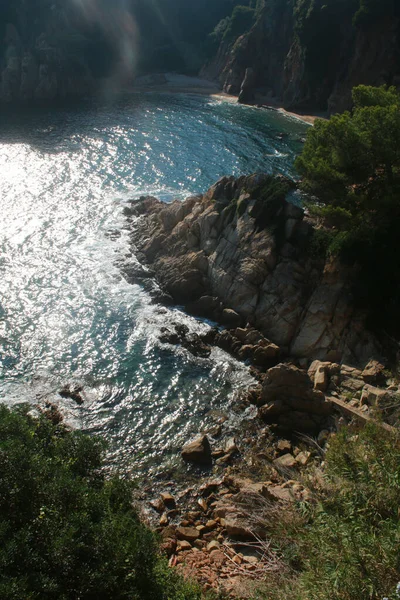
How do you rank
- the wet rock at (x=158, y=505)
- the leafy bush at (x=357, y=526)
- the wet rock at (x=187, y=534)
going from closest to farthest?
1. the leafy bush at (x=357, y=526)
2. the wet rock at (x=187, y=534)
3. the wet rock at (x=158, y=505)

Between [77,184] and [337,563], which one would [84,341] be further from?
[77,184]

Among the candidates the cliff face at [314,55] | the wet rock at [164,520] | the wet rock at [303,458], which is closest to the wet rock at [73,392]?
the wet rock at [164,520]

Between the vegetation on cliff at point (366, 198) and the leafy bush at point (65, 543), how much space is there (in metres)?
20.4

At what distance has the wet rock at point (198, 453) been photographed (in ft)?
77.8

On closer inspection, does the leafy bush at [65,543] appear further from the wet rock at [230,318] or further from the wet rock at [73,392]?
the wet rock at [230,318]

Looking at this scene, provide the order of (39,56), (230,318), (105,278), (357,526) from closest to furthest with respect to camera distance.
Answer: (357,526), (230,318), (105,278), (39,56)

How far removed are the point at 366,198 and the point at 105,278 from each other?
2190 centimetres

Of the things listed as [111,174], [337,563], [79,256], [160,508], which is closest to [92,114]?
[111,174]

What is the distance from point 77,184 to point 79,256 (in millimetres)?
17557

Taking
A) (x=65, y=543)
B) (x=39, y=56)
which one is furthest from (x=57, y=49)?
(x=65, y=543)

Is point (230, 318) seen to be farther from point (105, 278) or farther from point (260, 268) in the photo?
point (105, 278)

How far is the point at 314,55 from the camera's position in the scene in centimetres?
8788

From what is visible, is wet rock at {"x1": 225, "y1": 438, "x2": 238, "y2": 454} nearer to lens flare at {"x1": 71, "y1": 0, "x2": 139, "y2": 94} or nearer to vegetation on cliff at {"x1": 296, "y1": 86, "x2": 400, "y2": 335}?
vegetation on cliff at {"x1": 296, "y1": 86, "x2": 400, "y2": 335}

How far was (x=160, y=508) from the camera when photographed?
69.6ft
